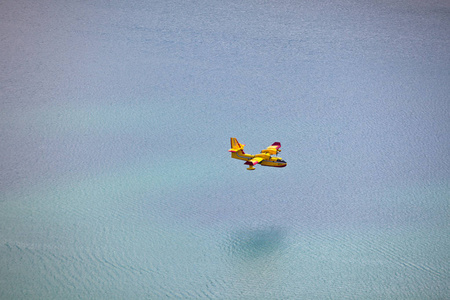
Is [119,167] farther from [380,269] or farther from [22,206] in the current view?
[380,269]

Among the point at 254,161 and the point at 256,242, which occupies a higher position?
the point at 254,161

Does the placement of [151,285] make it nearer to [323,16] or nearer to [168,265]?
A: [168,265]

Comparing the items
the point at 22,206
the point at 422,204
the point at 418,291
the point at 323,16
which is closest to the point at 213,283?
the point at 418,291

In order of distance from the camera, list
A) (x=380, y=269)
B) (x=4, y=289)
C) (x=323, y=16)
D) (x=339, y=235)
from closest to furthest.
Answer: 1. (x=4, y=289)
2. (x=380, y=269)
3. (x=339, y=235)
4. (x=323, y=16)

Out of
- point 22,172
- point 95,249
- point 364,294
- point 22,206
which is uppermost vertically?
point 22,172

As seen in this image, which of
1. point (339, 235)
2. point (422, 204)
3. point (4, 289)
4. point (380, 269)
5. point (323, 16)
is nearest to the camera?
point (4, 289)

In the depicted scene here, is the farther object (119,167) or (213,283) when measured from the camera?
(119,167)

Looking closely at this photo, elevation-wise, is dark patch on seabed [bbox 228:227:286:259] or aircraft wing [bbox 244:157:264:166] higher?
aircraft wing [bbox 244:157:264:166]

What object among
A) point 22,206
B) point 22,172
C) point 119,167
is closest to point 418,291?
point 119,167

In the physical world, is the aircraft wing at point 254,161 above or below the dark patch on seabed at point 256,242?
above

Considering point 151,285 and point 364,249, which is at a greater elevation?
point 364,249
